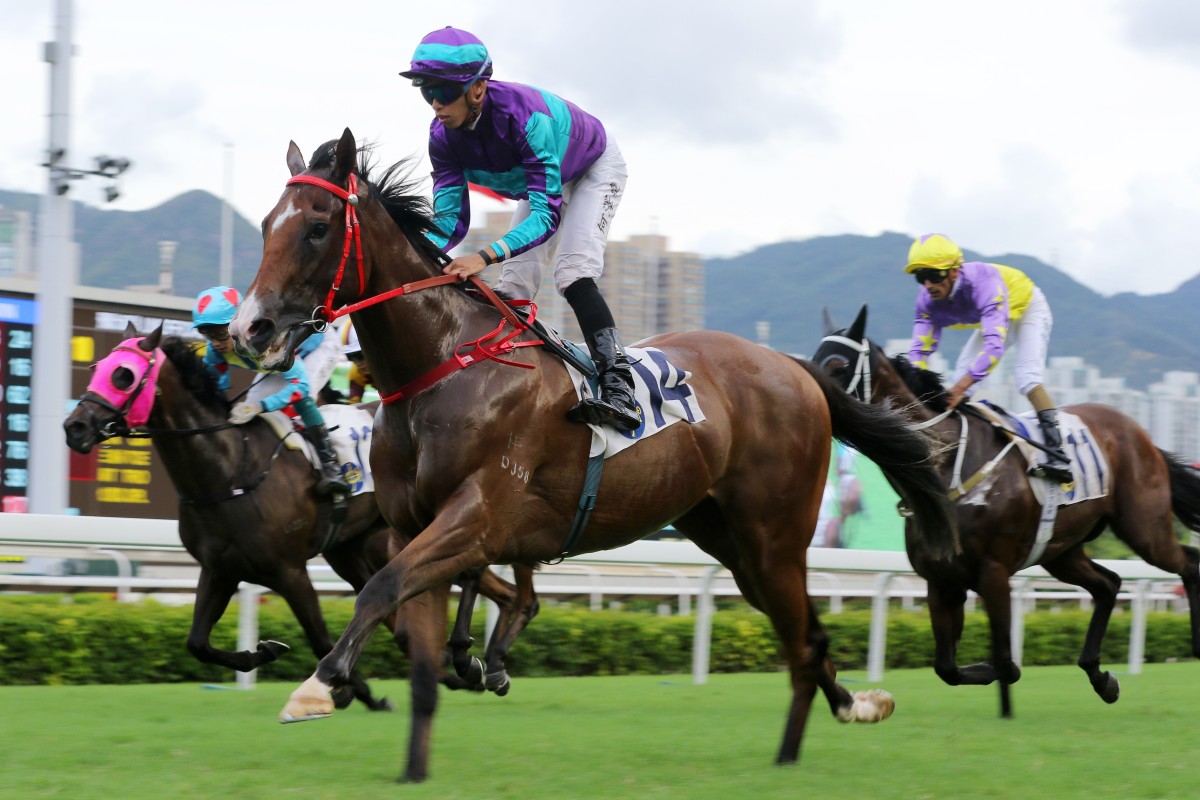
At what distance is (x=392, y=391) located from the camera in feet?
13.3

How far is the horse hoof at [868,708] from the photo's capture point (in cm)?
480

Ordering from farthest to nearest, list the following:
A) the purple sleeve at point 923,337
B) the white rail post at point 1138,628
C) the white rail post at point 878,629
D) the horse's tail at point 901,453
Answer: the white rail post at point 1138,628 < the white rail post at point 878,629 < the purple sleeve at point 923,337 < the horse's tail at point 901,453

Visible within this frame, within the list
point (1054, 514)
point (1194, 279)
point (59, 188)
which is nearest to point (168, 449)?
point (1054, 514)

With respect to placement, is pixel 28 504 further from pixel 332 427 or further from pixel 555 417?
pixel 555 417

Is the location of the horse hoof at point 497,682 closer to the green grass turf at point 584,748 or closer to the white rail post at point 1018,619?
the green grass turf at point 584,748

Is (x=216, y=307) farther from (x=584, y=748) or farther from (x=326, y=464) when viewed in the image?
(x=584, y=748)

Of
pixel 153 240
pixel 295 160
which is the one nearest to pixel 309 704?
pixel 295 160

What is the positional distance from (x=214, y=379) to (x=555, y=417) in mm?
2595

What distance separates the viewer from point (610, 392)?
428cm

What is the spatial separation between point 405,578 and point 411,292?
0.89 metres

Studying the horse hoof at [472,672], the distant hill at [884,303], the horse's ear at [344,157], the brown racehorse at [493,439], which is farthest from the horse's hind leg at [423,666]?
the distant hill at [884,303]

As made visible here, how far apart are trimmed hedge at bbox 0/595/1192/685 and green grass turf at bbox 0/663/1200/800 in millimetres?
673

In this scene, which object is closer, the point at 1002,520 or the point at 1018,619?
the point at 1002,520

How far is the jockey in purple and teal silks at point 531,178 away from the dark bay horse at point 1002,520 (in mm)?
1787
